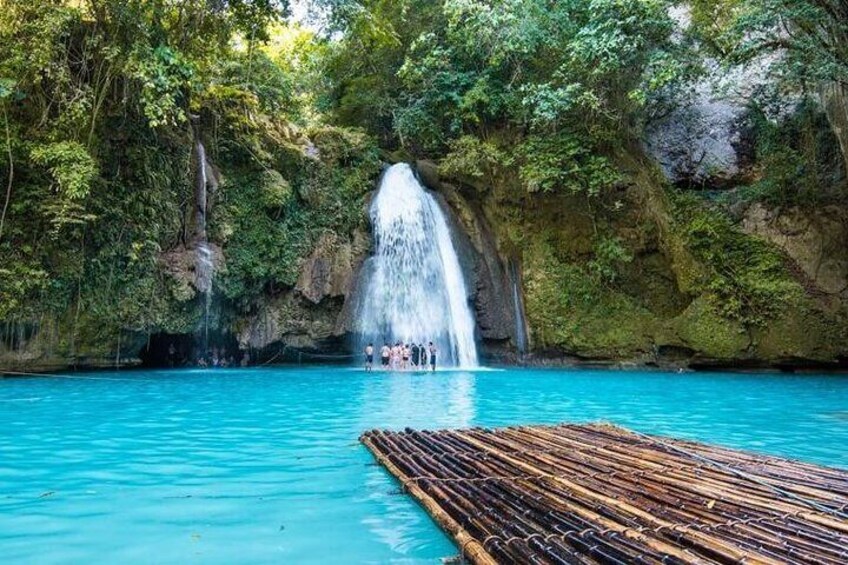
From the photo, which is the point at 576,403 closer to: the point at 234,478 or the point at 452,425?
the point at 452,425

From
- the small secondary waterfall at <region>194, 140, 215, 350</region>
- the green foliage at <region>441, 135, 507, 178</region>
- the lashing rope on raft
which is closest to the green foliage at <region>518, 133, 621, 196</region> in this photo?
the green foliage at <region>441, 135, 507, 178</region>

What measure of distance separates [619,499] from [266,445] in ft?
12.9

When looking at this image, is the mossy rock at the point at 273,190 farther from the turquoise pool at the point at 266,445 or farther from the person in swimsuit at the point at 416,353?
the turquoise pool at the point at 266,445

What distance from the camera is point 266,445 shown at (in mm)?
6809

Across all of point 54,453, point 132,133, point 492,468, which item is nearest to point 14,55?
point 132,133

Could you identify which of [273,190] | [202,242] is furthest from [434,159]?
[202,242]

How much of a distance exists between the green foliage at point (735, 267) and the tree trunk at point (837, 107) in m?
4.21

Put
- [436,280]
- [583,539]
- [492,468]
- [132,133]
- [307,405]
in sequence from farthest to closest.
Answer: [436,280] → [132,133] → [307,405] → [492,468] → [583,539]

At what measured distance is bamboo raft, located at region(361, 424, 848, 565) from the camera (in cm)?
328

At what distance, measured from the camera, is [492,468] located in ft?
16.9

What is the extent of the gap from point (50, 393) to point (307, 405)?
5.01m

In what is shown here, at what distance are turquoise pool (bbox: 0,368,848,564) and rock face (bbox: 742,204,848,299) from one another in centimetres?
395

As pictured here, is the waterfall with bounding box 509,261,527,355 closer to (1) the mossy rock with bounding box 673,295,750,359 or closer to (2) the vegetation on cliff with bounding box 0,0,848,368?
(2) the vegetation on cliff with bounding box 0,0,848,368

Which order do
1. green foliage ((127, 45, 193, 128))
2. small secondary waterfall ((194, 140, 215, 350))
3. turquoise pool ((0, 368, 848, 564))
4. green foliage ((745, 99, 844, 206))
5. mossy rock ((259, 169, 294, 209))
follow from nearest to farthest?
1. turquoise pool ((0, 368, 848, 564))
2. green foliage ((127, 45, 193, 128))
3. small secondary waterfall ((194, 140, 215, 350))
4. green foliage ((745, 99, 844, 206))
5. mossy rock ((259, 169, 294, 209))
